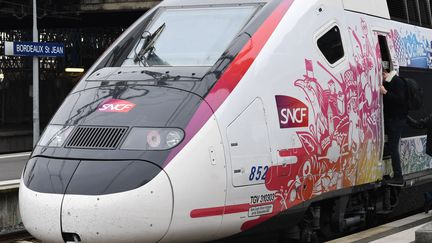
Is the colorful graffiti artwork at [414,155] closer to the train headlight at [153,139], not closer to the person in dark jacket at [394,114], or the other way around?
the person in dark jacket at [394,114]

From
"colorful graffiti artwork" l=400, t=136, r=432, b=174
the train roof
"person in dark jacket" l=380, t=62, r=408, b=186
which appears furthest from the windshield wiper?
"colorful graffiti artwork" l=400, t=136, r=432, b=174

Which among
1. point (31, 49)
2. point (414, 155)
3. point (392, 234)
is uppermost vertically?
point (31, 49)

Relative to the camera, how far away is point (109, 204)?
4.95 metres

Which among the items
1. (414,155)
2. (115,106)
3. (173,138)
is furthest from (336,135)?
(414,155)

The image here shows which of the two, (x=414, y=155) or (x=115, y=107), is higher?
(x=115, y=107)

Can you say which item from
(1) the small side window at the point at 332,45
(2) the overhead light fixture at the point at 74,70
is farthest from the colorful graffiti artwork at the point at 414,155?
(2) the overhead light fixture at the point at 74,70

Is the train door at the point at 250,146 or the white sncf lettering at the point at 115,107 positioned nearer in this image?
the train door at the point at 250,146

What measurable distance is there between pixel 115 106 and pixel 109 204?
1004 millimetres

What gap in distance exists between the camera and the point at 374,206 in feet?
25.5

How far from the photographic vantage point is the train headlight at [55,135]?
5.58 meters

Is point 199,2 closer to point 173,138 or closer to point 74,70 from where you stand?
point 173,138

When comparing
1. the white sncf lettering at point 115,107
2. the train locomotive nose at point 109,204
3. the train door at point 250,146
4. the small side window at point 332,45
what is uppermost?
the small side window at point 332,45

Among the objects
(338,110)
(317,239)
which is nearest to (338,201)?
(317,239)

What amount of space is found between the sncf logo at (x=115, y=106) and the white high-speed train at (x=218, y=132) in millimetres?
12
